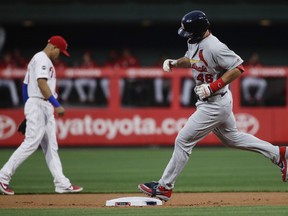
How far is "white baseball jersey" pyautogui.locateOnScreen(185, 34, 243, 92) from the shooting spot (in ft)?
30.1

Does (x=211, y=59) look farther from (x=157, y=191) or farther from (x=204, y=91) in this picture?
(x=157, y=191)

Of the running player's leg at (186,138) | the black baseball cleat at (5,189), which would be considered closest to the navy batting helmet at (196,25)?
the running player's leg at (186,138)

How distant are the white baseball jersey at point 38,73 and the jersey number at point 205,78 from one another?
2414mm

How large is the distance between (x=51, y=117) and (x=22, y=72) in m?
9.07

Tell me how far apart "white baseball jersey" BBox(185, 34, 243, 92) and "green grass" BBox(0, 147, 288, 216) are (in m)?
1.53

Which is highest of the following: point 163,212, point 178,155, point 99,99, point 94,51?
point 94,51

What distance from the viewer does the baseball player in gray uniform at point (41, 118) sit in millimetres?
10852

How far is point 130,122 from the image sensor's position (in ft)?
64.8

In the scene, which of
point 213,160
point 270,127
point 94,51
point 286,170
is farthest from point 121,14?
point 286,170

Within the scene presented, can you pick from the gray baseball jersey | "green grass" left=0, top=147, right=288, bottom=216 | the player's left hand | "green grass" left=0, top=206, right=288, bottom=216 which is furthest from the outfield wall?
"green grass" left=0, top=206, right=288, bottom=216

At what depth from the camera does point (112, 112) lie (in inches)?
780

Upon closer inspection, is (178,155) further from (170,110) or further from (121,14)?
(121,14)

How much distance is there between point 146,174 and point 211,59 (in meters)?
4.68

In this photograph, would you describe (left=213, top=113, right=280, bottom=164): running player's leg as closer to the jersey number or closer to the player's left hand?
the jersey number
